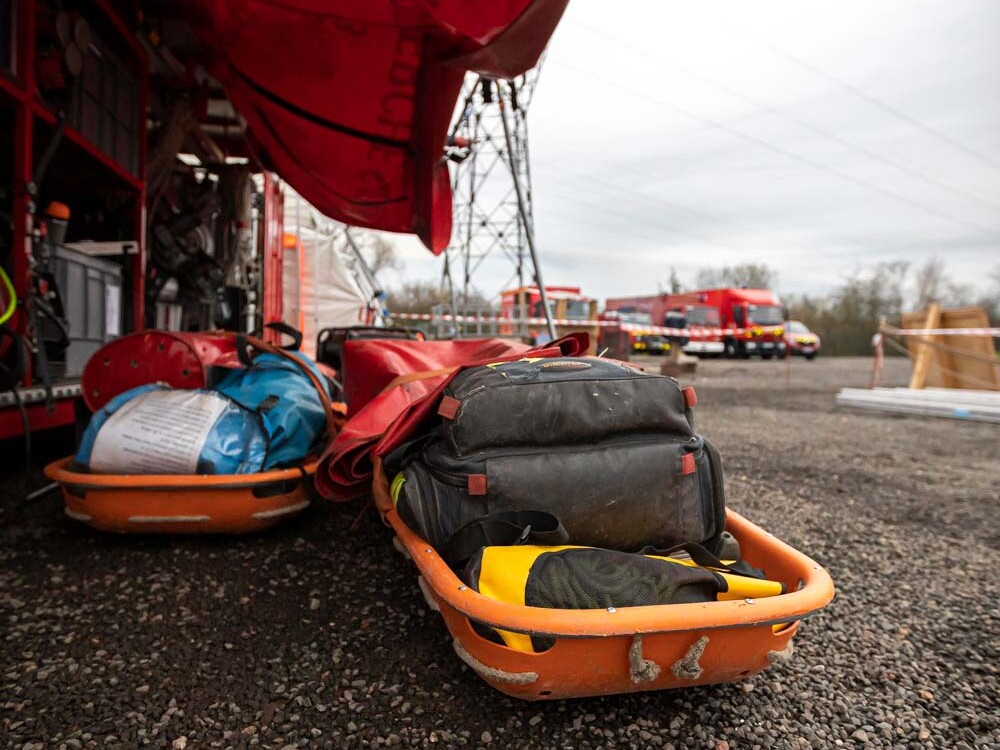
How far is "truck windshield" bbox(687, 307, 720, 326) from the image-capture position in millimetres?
24547

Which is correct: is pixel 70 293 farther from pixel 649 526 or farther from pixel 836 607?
pixel 836 607

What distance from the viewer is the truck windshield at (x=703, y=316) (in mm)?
24547

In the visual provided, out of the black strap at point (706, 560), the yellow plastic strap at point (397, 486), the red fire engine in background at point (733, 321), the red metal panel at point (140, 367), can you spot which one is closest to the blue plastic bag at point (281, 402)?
the red metal panel at point (140, 367)

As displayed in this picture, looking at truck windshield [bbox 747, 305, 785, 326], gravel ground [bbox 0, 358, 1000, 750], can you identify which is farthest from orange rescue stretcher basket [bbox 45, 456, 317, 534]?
truck windshield [bbox 747, 305, 785, 326]

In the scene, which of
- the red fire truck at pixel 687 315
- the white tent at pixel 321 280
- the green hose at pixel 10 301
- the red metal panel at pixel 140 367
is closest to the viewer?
the green hose at pixel 10 301

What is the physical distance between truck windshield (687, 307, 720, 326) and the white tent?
16967mm

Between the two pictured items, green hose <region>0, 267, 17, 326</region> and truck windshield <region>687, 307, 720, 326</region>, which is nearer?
green hose <region>0, 267, 17, 326</region>

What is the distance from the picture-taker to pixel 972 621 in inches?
77.1

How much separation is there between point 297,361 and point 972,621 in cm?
265

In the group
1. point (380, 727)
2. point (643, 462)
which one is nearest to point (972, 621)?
point (643, 462)

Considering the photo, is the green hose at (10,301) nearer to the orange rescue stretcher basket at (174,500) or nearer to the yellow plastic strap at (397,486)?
the orange rescue stretcher basket at (174,500)

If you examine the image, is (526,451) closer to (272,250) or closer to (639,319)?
(272,250)

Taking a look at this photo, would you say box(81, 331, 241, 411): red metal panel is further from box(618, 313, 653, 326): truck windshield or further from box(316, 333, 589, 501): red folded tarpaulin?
box(618, 313, 653, 326): truck windshield

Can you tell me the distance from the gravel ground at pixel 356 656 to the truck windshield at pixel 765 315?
2289 centimetres
